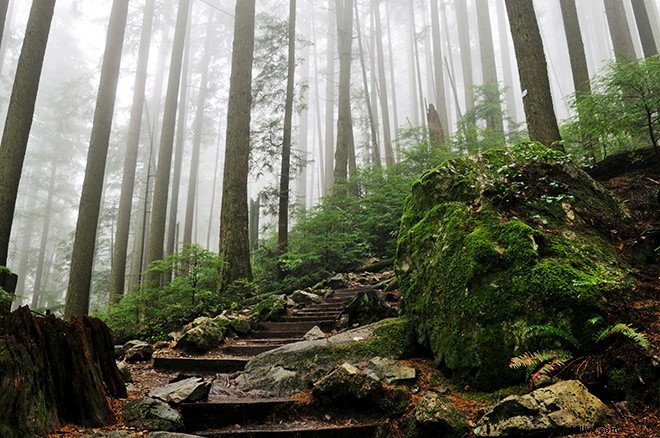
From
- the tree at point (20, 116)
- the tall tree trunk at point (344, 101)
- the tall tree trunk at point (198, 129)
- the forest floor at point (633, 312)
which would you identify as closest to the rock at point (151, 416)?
the forest floor at point (633, 312)

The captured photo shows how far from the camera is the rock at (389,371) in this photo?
11.5ft

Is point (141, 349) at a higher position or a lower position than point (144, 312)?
lower

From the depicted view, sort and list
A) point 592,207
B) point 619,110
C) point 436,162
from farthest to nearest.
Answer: point 436,162
point 619,110
point 592,207

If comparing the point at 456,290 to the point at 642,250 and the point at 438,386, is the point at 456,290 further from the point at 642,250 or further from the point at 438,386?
the point at 642,250

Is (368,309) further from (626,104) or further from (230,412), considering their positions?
(626,104)

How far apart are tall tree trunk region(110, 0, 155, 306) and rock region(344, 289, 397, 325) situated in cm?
937

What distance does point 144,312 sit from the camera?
993 cm

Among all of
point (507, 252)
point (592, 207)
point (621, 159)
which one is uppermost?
point (621, 159)

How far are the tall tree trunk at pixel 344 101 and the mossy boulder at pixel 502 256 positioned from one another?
935 centimetres

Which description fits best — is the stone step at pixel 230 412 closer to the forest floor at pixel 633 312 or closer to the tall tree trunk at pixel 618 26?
the forest floor at pixel 633 312

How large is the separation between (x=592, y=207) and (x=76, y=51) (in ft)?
163

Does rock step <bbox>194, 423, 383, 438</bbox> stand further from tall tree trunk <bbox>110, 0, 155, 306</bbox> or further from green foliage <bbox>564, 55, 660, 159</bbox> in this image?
tall tree trunk <bbox>110, 0, 155, 306</bbox>

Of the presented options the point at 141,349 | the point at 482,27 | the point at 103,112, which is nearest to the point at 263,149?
the point at 103,112

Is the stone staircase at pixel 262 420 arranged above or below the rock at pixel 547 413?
below
